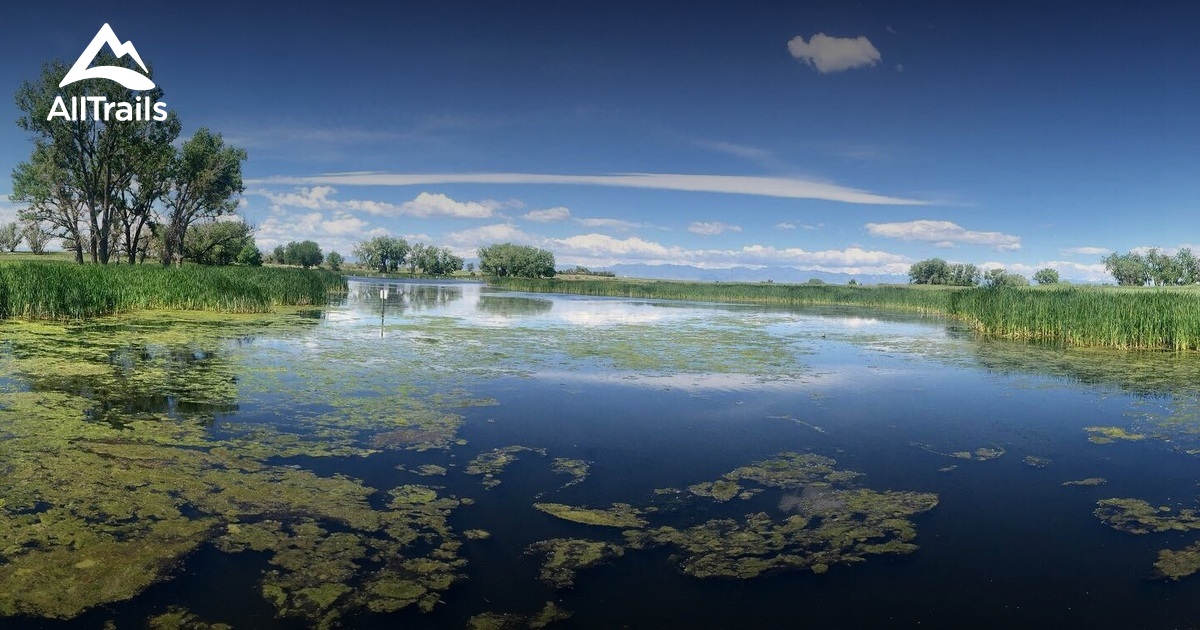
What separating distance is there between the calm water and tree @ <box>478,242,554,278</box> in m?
92.1

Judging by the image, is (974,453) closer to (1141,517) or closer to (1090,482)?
(1090,482)

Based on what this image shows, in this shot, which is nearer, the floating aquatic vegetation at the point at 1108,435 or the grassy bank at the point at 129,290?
the floating aquatic vegetation at the point at 1108,435

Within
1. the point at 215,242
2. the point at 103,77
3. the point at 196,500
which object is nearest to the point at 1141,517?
the point at 196,500

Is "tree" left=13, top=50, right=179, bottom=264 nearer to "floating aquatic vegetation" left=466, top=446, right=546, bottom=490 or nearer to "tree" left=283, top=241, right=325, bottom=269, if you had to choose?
"floating aquatic vegetation" left=466, top=446, right=546, bottom=490

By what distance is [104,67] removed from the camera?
3036 cm

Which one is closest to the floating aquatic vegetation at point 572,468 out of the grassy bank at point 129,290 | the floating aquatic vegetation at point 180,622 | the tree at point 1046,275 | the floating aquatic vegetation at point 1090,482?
the floating aquatic vegetation at point 180,622

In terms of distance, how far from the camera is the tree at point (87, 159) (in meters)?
30.5

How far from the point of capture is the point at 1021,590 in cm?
400

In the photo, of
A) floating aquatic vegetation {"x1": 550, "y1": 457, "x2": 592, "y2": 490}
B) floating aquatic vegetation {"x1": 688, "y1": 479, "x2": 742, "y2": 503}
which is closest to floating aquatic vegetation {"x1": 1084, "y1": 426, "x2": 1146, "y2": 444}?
floating aquatic vegetation {"x1": 688, "y1": 479, "x2": 742, "y2": 503}

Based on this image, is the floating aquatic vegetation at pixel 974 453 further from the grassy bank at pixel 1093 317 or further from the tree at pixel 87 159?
the tree at pixel 87 159

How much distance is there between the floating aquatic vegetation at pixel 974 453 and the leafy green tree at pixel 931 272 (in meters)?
102

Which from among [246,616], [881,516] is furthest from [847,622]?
[246,616]

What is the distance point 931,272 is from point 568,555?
110 meters

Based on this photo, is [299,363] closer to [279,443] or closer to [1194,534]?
[279,443]
